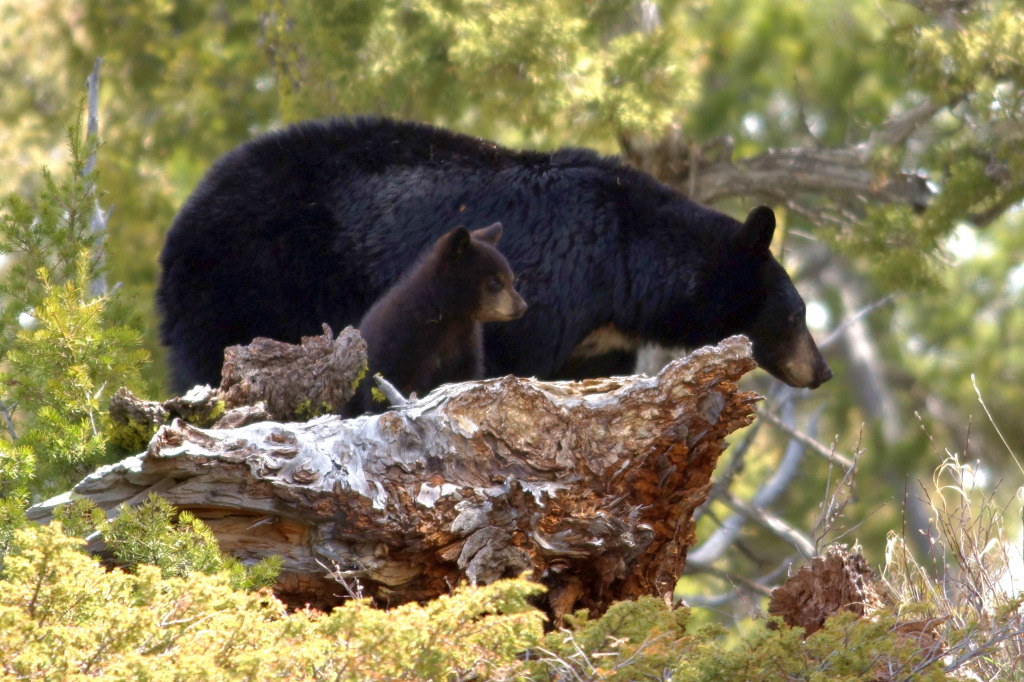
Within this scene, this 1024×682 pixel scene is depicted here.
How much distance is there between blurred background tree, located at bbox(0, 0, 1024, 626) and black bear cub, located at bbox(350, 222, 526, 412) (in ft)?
4.54

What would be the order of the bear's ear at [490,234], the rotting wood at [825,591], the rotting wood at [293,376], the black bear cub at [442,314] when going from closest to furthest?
the rotting wood at [293,376] → the rotting wood at [825,591] → the black bear cub at [442,314] → the bear's ear at [490,234]

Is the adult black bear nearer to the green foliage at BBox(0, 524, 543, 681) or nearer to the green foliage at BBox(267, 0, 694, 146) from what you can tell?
the green foliage at BBox(267, 0, 694, 146)

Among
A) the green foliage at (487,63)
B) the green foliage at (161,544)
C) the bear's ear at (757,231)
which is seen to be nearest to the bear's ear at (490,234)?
the bear's ear at (757,231)

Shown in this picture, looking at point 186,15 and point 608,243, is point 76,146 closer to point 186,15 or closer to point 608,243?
point 608,243

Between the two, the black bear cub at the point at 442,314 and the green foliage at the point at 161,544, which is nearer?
the green foliage at the point at 161,544

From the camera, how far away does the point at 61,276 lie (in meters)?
4.78

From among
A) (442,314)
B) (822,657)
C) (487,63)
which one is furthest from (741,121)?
(822,657)

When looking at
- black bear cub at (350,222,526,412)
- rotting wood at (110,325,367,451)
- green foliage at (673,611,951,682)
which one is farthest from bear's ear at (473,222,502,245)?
green foliage at (673,611,951,682)

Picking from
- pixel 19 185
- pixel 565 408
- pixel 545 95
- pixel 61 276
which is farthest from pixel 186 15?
pixel 565 408

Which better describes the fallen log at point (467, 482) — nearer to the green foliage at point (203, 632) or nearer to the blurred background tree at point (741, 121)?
the green foliage at point (203, 632)

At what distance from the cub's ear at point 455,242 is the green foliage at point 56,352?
1.44 m

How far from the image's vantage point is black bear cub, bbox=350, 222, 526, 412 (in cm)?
474

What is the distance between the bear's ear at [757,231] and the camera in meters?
5.58

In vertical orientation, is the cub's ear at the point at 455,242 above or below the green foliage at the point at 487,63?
below
